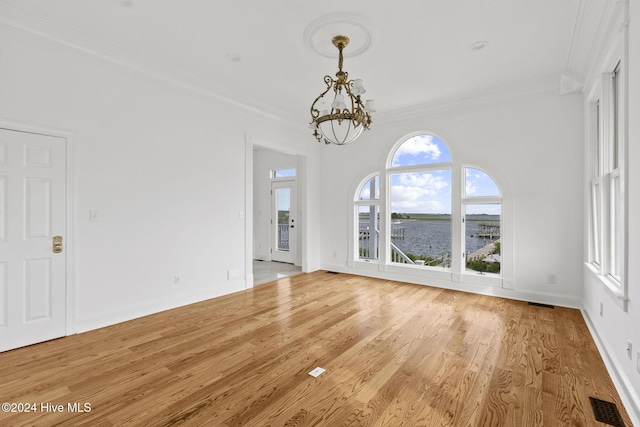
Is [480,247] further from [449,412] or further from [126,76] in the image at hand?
[126,76]

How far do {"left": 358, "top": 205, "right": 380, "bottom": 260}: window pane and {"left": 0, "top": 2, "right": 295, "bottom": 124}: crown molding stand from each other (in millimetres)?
2992

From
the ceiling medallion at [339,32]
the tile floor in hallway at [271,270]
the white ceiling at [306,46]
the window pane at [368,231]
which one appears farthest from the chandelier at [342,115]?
the tile floor in hallway at [271,270]

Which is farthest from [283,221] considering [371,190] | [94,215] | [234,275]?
[94,215]

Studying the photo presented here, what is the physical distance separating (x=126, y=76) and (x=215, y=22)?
4.67ft

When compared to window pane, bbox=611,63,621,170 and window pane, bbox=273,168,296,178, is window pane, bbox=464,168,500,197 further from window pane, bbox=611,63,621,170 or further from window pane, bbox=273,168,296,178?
window pane, bbox=273,168,296,178

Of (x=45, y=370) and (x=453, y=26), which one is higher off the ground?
(x=453, y=26)

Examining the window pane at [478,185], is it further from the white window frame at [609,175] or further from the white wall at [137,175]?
the white wall at [137,175]

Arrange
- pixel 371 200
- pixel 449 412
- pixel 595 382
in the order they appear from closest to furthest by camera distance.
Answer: pixel 449 412 → pixel 595 382 → pixel 371 200

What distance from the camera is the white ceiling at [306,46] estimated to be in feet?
8.73

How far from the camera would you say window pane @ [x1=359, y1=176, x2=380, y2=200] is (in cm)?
588

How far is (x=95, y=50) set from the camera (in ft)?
10.5

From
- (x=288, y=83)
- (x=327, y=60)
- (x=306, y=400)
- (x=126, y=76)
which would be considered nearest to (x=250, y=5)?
(x=327, y=60)

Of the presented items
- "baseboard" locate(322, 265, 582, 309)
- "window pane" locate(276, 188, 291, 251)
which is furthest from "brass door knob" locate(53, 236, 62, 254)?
"window pane" locate(276, 188, 291, 251)

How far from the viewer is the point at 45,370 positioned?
2436 millimetres
